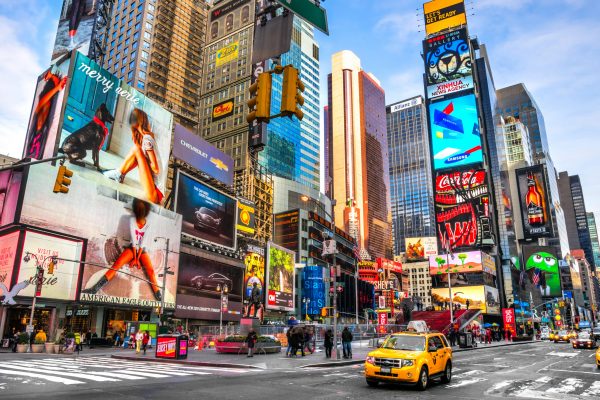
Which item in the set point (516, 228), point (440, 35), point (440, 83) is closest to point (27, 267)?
point (440, 83)

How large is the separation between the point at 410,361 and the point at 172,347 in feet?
53.8

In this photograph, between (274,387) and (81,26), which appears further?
(81,26)

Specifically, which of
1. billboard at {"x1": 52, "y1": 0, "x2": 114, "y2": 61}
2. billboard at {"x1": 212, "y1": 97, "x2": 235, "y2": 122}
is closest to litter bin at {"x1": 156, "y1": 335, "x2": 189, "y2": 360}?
billboard at {"x1": 52, "y1": 0, "x2": 114, "y2": 61}

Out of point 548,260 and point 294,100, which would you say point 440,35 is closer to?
point 548,260

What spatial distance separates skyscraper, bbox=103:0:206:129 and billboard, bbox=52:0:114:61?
26664 millimetres

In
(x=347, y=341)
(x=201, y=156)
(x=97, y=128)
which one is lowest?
(x=347, y=341)

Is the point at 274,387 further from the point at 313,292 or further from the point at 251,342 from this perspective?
the point at 313,292

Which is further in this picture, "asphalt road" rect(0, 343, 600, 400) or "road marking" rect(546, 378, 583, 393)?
"road marking" rect(546, 378, 583, 393)

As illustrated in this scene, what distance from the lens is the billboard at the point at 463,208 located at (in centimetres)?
9694

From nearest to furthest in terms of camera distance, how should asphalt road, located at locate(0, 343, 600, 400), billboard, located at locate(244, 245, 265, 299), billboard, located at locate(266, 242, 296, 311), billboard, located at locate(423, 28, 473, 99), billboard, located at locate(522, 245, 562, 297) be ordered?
asphalt road, located at locate(0, 343, 600, 400), billboard, located at locate(244, 245, 265, 299), billboard, located at locate(266, 242, 296, 311), billboard, located at locate(423, 28, 473, 99), billboard, located at locate(522, 245, 562, 297)

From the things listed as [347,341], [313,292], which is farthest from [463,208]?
[347,341]

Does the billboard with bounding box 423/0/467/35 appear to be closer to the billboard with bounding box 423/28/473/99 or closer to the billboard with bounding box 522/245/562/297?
the billboard with bounding box 423/28/473/99

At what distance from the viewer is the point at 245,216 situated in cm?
8912

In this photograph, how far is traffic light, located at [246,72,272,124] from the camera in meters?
7.56
